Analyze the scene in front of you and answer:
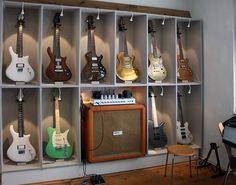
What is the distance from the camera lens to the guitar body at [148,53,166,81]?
3275 millimetres

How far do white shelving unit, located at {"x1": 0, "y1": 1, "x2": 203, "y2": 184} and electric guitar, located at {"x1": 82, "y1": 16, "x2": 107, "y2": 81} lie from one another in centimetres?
8

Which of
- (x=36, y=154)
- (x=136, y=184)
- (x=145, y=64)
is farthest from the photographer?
(x=145, y=64)

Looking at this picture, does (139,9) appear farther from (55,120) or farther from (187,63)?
(55,120)

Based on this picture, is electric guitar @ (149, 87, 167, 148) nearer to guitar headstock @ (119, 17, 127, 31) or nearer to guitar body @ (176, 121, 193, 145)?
guitar body @ (176, 121, 193, 145)

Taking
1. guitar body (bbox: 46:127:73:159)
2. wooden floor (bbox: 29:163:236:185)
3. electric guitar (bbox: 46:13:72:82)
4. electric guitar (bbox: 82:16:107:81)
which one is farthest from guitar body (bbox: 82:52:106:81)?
wooden floor (bbox: 29:163:236:185)

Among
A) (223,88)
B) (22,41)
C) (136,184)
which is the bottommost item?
(136,184)

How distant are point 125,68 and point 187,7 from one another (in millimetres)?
1301

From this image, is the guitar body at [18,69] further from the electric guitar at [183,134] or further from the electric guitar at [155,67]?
the electric guitar at [183,134]

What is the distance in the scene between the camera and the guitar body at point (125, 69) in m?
3.16

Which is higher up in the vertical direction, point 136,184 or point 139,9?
point 139,9

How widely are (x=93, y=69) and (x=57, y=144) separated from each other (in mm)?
915

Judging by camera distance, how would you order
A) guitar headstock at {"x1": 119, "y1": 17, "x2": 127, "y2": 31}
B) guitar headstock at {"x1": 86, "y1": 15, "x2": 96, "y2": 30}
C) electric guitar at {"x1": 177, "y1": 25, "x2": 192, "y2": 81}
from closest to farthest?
guitar headstock at {"x1": 86, "y1": 15, "x2": 96, "y2": 30} → guitar headstock at {"x1": 119, "y1": 17, "x2": 127, "y2": 31} → electric guitar at {"x1": 177, "y1": 25, "x2": 192, "y2": 81}

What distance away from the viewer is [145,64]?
3131 millimetres

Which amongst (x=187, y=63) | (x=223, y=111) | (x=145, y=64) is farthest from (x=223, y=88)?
(x=145, y=64)
